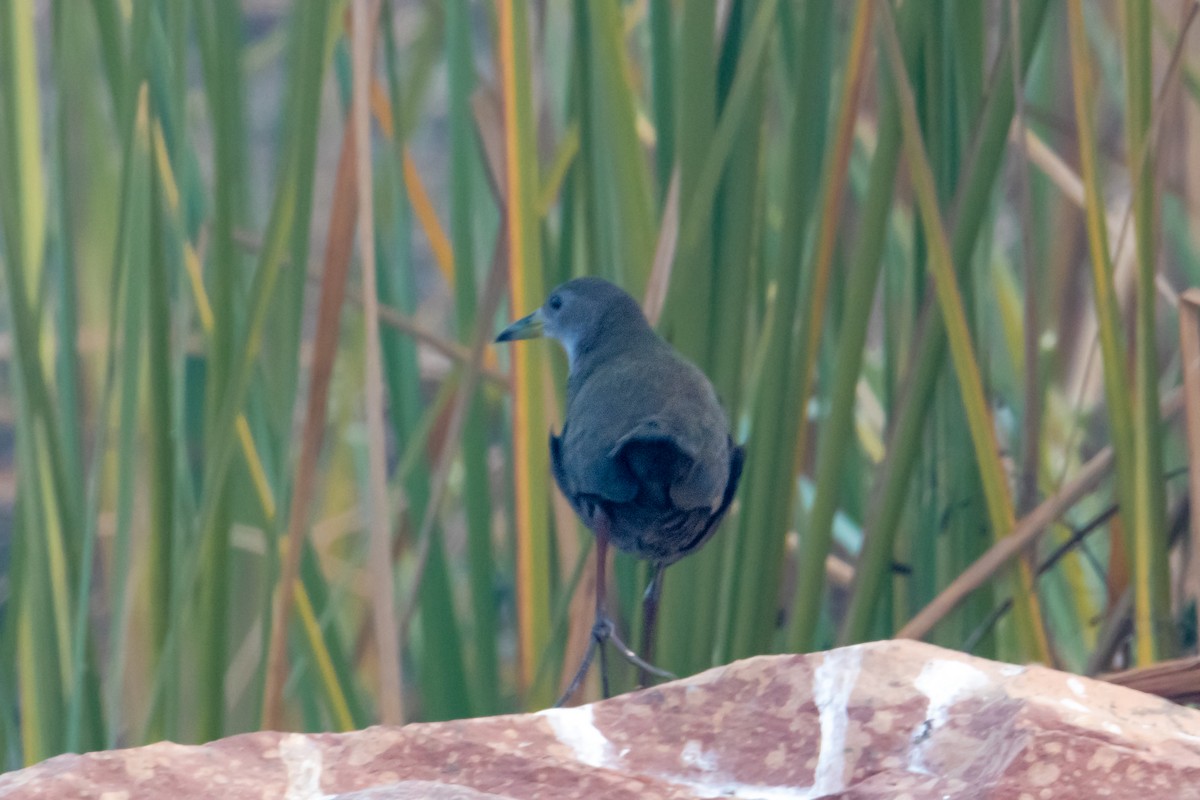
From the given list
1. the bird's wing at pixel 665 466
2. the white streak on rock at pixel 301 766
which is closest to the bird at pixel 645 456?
the bird's wing at pixel 665 466

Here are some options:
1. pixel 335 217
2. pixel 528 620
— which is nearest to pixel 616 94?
pixel 335 217

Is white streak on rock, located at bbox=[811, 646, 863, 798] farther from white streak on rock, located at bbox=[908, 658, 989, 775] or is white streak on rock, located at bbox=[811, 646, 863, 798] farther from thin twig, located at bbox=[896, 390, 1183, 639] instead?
thin twig, located at bbox=[896, 390, 1183, 639]

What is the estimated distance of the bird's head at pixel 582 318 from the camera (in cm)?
97

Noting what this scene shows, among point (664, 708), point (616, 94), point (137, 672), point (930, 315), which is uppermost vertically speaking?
point (616, 94)

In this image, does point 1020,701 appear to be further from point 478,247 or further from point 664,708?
point 478,247

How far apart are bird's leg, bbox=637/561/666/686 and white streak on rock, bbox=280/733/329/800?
356 mm

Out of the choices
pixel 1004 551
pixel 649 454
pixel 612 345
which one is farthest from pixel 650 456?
pixel 1004 551

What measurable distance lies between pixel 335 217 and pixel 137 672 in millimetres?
550

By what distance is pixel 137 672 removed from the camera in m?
1.28

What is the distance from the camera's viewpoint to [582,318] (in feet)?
3.23

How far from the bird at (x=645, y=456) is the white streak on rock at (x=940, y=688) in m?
0.19

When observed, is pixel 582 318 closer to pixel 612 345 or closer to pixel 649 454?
pixel 612 345

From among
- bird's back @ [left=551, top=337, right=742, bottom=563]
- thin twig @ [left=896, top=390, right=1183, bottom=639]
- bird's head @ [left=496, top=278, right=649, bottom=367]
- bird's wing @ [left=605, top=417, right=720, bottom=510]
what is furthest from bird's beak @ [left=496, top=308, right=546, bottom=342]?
thin twig @ [left=896, top=390, right=1183, bottom=639]

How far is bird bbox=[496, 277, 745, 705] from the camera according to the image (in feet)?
2.60
